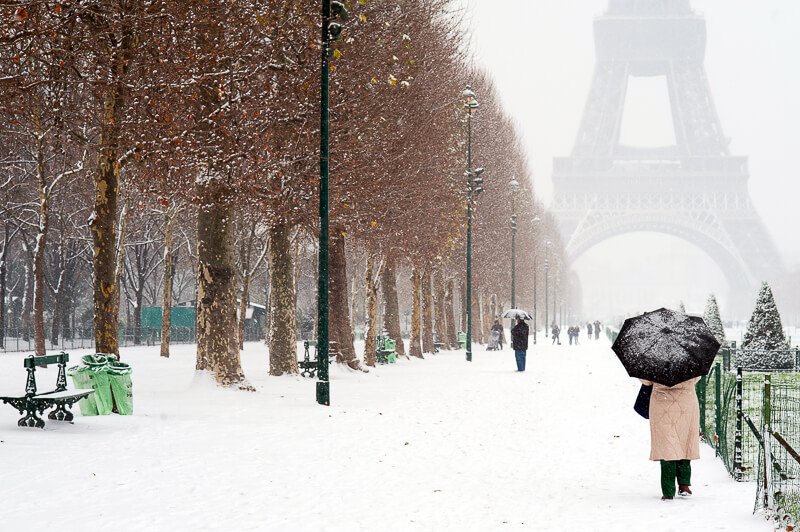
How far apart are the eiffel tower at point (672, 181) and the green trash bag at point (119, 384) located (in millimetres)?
97817

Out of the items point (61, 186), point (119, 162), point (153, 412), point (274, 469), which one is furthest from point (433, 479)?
point (61, 186)

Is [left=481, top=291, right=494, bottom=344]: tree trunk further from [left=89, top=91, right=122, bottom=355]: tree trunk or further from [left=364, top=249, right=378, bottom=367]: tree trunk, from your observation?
[left=89, top=91, right=122, bottom=355]: tree trunk

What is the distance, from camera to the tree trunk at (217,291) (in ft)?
65.0

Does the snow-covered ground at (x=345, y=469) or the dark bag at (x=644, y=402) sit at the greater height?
the dark bag at (x=644, y=402)

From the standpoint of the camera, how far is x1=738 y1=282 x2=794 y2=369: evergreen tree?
3409cm

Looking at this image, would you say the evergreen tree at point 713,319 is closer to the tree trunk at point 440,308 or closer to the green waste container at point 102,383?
the tree trunk at point 440,308

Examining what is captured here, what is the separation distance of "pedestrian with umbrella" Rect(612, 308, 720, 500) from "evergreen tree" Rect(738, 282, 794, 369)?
25.6 m

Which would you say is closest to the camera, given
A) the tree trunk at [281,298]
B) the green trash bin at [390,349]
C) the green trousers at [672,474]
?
the green trousers at [672,474]

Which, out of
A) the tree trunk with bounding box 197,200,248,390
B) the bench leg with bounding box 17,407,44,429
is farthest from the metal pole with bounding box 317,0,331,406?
the bench leg with bounding box 17,407,44,429

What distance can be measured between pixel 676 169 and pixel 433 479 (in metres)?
118

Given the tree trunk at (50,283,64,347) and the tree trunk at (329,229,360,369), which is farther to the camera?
the tree trunk at (50,283,64,347)

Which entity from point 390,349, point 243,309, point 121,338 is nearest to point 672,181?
point 121,338

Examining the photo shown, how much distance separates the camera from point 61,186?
1548 inches

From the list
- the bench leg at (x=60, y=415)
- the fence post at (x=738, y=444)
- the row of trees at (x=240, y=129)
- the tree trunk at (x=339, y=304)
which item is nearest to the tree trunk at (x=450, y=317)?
the row of trees at (x=240, y=129)
